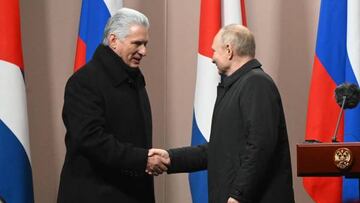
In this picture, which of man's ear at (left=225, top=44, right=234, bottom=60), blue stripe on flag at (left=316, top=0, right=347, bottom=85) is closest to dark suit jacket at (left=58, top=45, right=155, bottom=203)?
man's ear at (left=225, top=44, right=234, bottom=60)

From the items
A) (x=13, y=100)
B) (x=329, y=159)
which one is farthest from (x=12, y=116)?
(x=329, y=159)

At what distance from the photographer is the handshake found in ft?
10.4

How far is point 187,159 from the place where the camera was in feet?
11.2

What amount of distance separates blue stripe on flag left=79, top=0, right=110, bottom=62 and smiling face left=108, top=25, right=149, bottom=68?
30.0 inches

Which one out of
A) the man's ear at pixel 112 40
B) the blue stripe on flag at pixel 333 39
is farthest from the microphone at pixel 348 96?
the man's ear at pixel 112 40

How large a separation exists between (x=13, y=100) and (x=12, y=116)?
0.08 m

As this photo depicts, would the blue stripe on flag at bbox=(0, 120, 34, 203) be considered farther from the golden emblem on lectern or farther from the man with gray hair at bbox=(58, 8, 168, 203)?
the golden emblem on lectern

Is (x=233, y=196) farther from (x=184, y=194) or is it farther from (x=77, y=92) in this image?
(x=184, y=194)

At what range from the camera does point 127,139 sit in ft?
10.2

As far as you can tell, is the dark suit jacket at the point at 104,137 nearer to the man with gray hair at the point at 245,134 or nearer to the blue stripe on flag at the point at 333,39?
the man with gray hair at the point at 245,134

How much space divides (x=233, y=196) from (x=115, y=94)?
25.0 inches

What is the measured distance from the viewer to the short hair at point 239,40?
10.2 ft

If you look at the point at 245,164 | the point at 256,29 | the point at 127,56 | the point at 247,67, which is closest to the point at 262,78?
the point at 247,67

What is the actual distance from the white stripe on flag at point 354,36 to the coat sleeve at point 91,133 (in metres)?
1.37
